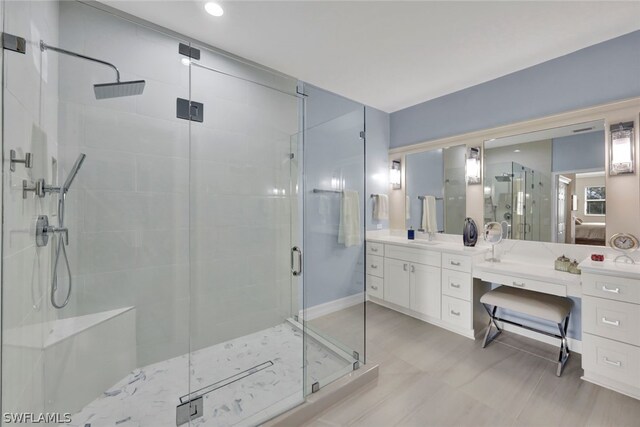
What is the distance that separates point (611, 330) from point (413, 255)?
1.54 m

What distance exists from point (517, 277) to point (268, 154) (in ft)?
8.07

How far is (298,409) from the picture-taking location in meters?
1.57

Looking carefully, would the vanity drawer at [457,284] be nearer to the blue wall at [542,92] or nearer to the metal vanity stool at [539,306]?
the metal vanity stool at [539,306]

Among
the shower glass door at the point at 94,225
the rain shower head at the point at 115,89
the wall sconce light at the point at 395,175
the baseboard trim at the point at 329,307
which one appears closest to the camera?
the shower glass door at the point at 94,225

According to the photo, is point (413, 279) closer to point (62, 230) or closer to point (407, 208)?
point (407, 208)

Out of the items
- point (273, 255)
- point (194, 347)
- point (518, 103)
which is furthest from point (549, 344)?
point (194, 347)

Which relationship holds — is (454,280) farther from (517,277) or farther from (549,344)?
(549,344)

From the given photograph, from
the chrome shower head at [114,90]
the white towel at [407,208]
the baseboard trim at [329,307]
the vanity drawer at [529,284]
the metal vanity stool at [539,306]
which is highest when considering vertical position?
the chrome shower head at [114,90]

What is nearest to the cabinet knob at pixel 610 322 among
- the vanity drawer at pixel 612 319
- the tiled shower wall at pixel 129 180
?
the vanity drawer at pixel 612 319

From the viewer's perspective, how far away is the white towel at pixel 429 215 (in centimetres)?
339

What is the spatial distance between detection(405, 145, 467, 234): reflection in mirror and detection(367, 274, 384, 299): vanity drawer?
0.88m

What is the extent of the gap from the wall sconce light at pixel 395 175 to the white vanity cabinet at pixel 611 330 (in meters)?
2.19

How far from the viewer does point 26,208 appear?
47.4 inches

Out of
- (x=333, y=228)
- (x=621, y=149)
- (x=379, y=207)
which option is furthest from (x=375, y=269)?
(x=621, y=149)
